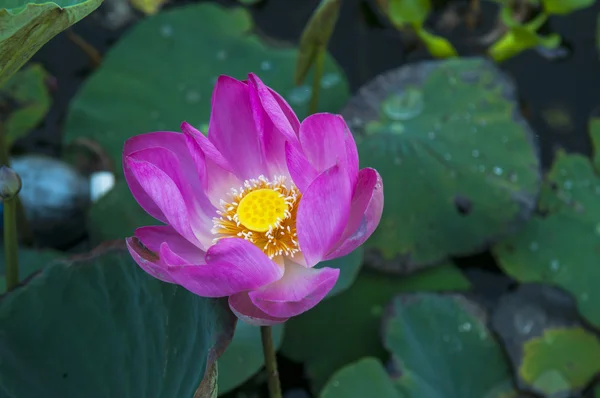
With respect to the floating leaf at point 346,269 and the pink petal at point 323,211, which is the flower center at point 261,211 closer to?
the pink petal at point 323,211

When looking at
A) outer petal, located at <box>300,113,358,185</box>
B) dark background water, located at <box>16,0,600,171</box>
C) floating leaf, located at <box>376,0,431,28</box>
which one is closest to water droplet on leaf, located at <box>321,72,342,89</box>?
dark background water, located at <box>16,0,600,171</box>

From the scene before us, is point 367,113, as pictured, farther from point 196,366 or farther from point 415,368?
point 196,366

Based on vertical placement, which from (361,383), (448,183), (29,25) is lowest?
(361,383)

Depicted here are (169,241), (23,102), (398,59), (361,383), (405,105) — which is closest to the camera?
(169,241)

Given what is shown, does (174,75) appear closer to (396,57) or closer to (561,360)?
(396,57)

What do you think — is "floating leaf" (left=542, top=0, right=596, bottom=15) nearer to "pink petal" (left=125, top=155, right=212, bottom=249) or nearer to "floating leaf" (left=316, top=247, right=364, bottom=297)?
"floating leaf" (left=316, top=247, right=364, bottom=297)

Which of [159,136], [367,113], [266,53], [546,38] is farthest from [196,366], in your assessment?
[546,38]

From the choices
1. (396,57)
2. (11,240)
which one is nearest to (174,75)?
(396,57)

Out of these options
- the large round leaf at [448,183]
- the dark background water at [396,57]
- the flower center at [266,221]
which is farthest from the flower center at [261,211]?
the dark background water at [396,57]
